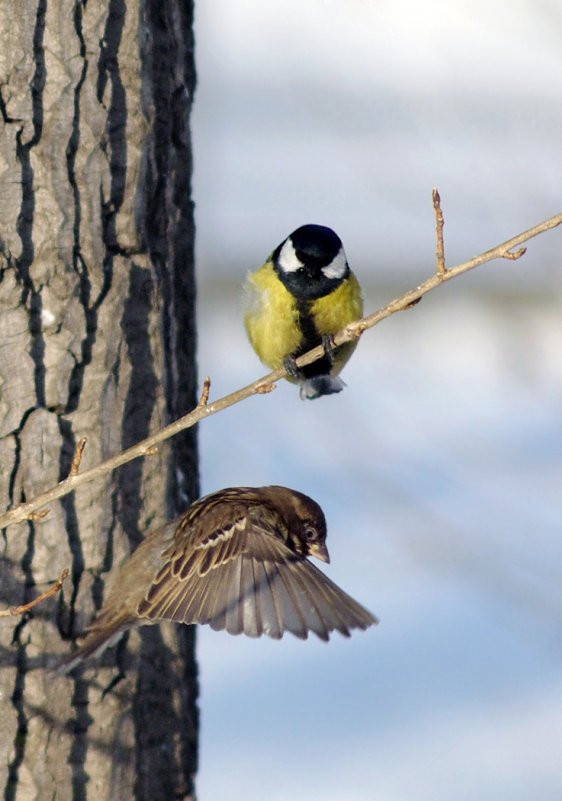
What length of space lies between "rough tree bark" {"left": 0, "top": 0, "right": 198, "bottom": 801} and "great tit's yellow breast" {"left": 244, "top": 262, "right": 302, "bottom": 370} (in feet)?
2.53

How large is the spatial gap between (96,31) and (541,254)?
1.88 metres

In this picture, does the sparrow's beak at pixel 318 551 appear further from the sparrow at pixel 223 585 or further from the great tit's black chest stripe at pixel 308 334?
the great tit's black chest stripe at pixel 308 334

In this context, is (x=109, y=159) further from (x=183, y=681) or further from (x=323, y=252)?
(x=183, y=681)

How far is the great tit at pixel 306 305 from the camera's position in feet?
12.2

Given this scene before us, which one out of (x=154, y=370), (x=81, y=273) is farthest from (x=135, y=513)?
(x=81, y=273)

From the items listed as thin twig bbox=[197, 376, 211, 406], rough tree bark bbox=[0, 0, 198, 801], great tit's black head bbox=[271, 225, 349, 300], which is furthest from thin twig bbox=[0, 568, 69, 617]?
great tit's black head bbox=[271, 225, 349, 300]

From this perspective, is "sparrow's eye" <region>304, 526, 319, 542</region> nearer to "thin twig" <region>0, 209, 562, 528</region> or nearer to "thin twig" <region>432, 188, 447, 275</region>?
"thin twig" <region>0, 209, 562, 528</region>

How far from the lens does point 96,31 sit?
2811 millimetres

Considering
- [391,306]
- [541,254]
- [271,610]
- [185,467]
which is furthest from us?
[541,254]

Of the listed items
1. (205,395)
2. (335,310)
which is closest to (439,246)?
(205,395)

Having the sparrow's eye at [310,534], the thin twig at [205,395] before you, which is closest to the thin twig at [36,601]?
the thin twig at [205,395]

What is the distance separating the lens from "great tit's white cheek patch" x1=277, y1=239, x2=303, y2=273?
3.76 m

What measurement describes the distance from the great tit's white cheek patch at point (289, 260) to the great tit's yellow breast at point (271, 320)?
0.13 ft

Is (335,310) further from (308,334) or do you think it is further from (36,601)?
(36,601)
